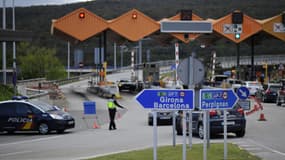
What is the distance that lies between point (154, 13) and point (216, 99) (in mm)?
149063

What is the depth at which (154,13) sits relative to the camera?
16238 centimetres

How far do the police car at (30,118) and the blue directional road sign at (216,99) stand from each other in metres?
13.8

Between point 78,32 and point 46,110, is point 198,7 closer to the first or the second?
point 78,32

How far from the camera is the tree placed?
8919 cm

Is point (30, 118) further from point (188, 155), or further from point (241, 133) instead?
point (188, 155)

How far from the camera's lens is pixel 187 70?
14.8 metres

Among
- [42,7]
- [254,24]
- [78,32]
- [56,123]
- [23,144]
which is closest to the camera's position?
[23,144]

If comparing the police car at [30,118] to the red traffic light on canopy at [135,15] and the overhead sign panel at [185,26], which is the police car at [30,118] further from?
the red traffic light on canopy at [135,15]

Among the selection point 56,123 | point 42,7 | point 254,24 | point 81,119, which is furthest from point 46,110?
point 42,7

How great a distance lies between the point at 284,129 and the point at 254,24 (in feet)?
126

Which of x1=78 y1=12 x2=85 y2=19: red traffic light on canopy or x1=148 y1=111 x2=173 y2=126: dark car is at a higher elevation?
x1=78 y1=12 x2=85 y2=19: red traffic light on canopy

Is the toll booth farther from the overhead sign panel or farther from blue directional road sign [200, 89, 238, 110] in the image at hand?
blue directional road sign [200, 89, 238, 110]

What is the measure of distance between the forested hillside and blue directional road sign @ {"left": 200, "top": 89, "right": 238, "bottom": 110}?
10990 cm

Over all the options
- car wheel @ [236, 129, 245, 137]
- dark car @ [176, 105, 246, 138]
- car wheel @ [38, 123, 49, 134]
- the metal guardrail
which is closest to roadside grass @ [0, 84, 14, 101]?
car wheel @ [38, 123, 49, 134]
